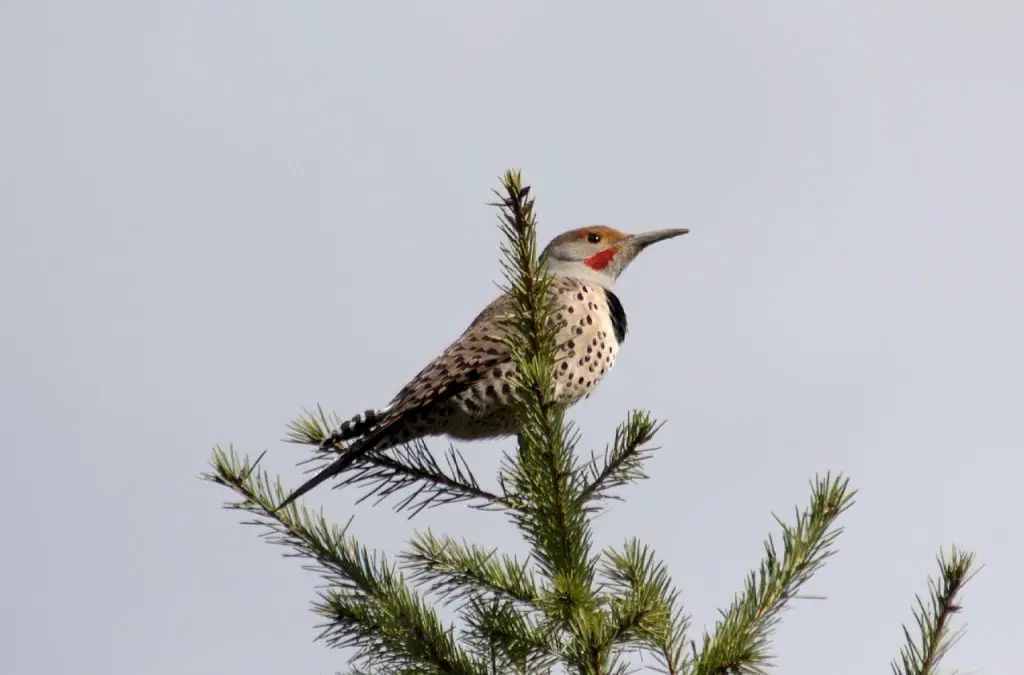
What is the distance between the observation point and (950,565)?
326 centimetres

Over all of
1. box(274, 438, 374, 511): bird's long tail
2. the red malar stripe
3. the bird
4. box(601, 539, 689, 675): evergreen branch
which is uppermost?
the red malar stripe

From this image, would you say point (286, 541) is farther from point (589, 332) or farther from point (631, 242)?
point (631, 242)

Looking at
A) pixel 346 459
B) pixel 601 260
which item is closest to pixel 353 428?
pixel 346 459

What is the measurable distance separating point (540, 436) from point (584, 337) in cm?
276

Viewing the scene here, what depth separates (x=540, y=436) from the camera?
355cm

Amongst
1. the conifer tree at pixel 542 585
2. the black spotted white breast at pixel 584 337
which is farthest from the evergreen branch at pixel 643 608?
the black spotted white breast at pixel 584 337

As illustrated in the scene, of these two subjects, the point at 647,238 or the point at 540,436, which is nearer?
the point at 540,436

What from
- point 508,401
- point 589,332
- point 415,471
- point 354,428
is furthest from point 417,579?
point 589,332

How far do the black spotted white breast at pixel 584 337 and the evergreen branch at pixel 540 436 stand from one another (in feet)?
7.36

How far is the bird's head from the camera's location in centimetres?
739

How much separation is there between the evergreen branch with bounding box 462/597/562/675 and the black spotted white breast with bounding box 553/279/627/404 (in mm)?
2335

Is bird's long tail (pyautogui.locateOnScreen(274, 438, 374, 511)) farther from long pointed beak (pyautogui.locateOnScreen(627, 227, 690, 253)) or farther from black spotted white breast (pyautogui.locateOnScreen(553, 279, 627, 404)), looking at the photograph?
long pointed beak (pyautogui.locateOnScreen(627, 227, 690, 253))

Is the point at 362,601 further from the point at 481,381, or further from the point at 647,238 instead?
the point at 647,238

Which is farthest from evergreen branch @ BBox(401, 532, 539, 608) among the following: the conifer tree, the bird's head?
the bird's head
